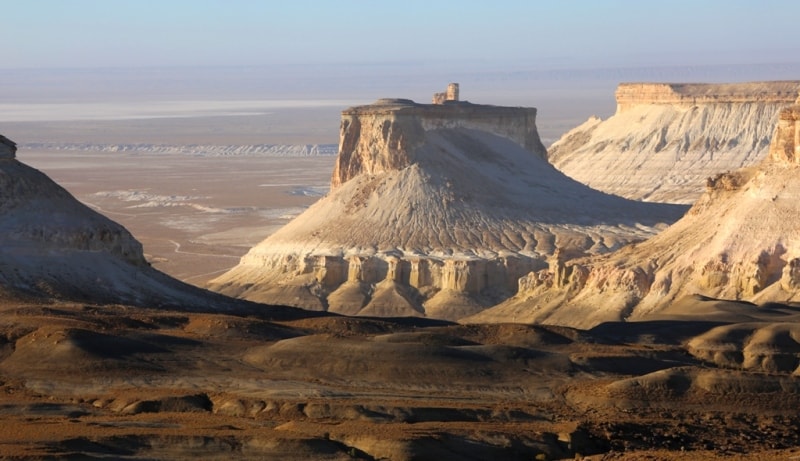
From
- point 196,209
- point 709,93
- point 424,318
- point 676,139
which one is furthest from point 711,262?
point 709,93

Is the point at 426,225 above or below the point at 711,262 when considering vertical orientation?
below

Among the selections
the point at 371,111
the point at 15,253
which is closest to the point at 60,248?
the point at 15,253

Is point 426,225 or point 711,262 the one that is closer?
point 711,262

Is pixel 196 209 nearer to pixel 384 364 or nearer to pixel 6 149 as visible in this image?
pixel 6 149

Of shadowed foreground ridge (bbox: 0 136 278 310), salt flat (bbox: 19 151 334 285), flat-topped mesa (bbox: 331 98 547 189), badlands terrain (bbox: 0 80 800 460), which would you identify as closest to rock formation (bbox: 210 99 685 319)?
flat-topped mesa (bbox: 331 98 547 189)

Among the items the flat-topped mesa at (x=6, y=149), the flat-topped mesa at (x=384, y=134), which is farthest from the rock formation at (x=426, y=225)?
the flat-topped mesa at (x=6, y=149)

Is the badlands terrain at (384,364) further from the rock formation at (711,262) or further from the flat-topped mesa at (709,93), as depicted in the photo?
the flat-topped mesa at (709,93)

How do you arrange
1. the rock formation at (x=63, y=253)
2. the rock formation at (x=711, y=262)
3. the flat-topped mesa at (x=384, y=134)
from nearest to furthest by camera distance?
the rock formation at (x=63, y=253) < the rock formation at (x=711, y=262) < the flat-topped mesa at (x=384, y=134)

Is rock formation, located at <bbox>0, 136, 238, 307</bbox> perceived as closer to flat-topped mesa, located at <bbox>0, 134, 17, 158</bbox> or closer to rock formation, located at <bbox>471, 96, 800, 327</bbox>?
flat-topped mesa, located at <bbox>0, 134, 17, 158</bbox>
